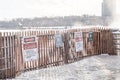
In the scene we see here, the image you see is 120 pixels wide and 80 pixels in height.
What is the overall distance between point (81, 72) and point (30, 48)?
9.44 ft

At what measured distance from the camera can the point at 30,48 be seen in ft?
48.4

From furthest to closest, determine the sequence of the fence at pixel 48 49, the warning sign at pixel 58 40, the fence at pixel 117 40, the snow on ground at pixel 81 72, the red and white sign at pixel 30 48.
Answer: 1. the fence at pixel 117 40
2. the warning sign at pixel 58 40
3. the red and white sign at pixel 30 48
4. the snow on ground at pixel 81 72
5. the fence at pixel 48 49

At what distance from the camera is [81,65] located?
1733 centimetres

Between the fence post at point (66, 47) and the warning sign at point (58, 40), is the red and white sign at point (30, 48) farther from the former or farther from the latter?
the fence post at point (66, 47)

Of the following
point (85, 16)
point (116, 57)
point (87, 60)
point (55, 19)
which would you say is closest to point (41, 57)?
point (87, 60)

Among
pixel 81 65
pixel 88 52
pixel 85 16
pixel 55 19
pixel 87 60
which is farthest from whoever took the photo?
pixel 55 19

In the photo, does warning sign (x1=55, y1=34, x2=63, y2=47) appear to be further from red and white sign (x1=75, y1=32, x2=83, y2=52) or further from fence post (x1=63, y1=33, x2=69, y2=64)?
red and white sign (x1=75, y1=32, x2=83, y2=52)

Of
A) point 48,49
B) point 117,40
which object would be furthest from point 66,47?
point 117,40

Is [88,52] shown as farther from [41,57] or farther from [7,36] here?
[7,36]

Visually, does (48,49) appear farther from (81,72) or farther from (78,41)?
(78,41)

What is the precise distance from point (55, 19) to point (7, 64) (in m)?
129

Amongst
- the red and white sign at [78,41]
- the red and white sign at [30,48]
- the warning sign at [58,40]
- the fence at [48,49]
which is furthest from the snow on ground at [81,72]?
the warning sign at [58,40]

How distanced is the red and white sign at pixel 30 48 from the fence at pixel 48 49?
0.19 m

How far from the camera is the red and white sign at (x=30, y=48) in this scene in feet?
47.3
